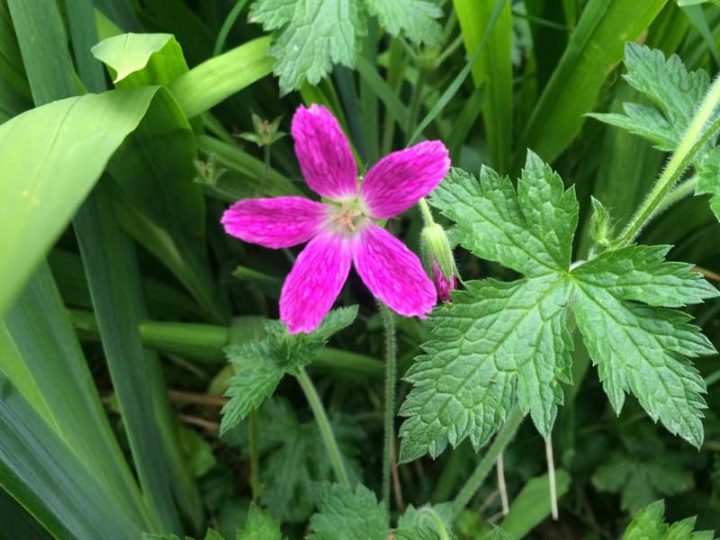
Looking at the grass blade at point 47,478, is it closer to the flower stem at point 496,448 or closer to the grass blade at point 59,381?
the grass blade at point 59,381

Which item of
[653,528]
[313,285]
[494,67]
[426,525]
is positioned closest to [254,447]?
[426,525]

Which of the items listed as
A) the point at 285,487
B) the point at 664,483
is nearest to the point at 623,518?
the point at 664,483

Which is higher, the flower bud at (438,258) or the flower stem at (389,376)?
the flower bud at (438,258)

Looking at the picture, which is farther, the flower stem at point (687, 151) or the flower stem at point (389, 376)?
the flower stem at point (389, 376)

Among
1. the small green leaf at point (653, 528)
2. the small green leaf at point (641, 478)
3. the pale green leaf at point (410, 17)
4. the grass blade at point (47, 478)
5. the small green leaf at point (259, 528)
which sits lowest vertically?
the small green leaf at point (641, 478)

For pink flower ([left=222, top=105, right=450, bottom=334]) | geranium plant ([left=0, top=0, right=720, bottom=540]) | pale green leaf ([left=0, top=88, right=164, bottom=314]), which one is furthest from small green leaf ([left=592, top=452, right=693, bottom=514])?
pale green leaf ([left=0, top=88, right=164, bottom=314])

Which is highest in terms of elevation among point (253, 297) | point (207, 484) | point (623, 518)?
point (253, 297)

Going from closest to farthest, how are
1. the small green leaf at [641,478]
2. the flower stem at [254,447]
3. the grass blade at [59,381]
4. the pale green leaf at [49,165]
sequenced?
the pale green leaf at [49,165], the grass blade at [59,381], the flower stem at [254,447], the small green leaf at [641,478]

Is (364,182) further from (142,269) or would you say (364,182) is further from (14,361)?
(142,269)

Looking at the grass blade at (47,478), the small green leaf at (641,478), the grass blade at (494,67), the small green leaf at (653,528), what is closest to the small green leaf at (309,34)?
the grass blade at (494,67)

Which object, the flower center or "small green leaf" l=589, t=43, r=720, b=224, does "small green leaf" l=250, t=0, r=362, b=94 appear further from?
"small green leaf" l=589, t=43, r=720, b=224
